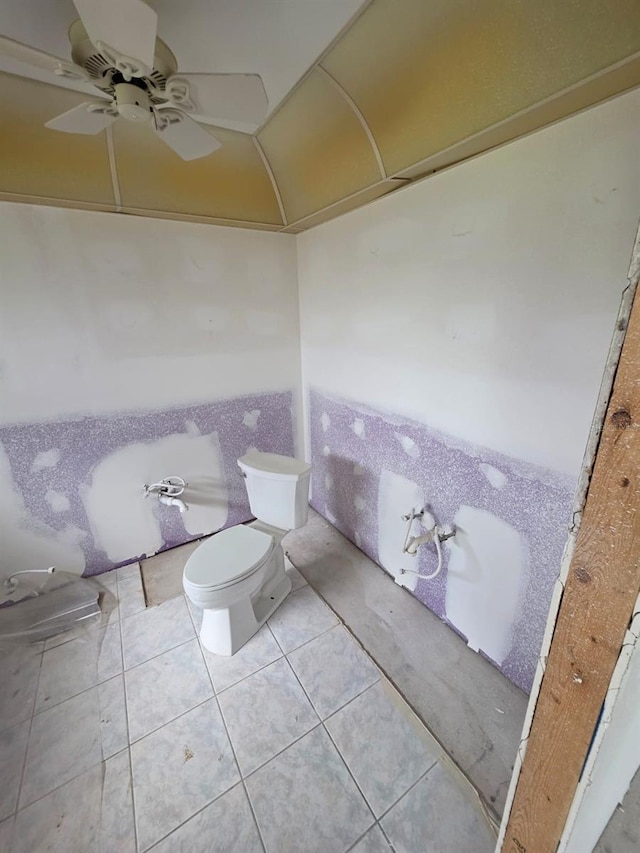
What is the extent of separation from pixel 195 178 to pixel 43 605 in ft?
7.89

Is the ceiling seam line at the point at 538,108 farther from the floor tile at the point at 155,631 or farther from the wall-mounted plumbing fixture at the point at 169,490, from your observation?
the floor tile at the point at 155,631

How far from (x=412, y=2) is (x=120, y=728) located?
2.61 meters

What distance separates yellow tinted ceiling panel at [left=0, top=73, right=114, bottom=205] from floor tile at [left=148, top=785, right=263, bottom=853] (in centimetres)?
244

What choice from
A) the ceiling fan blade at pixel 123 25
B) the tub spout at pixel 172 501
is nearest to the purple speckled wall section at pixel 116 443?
the tub spout at pixel 172 501

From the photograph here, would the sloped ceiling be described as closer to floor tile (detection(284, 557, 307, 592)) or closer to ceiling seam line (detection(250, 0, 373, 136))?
ceiling seam line (detection(250, 0, 373, 136))

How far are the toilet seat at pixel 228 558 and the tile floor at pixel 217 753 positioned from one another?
0.41 m

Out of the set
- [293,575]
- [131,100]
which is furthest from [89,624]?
[131,100]

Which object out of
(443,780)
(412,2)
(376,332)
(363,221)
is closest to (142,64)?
(412,2)

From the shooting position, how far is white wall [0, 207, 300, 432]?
1.67 meters

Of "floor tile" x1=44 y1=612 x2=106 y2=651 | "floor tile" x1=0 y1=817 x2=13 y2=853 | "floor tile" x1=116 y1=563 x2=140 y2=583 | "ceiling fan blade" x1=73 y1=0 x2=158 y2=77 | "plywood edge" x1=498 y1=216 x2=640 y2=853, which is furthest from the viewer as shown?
"floor tile" x1=116 y1=563 x2=140 y2=583

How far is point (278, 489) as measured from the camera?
6.28ft

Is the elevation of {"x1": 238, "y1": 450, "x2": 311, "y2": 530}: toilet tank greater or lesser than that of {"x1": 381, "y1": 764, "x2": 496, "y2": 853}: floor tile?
greater

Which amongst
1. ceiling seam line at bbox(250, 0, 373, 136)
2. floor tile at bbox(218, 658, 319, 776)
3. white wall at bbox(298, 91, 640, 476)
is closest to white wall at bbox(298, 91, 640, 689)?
white wall at bbox(298, 91, 640, 476)

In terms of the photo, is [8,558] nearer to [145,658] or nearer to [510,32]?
[145,658]
